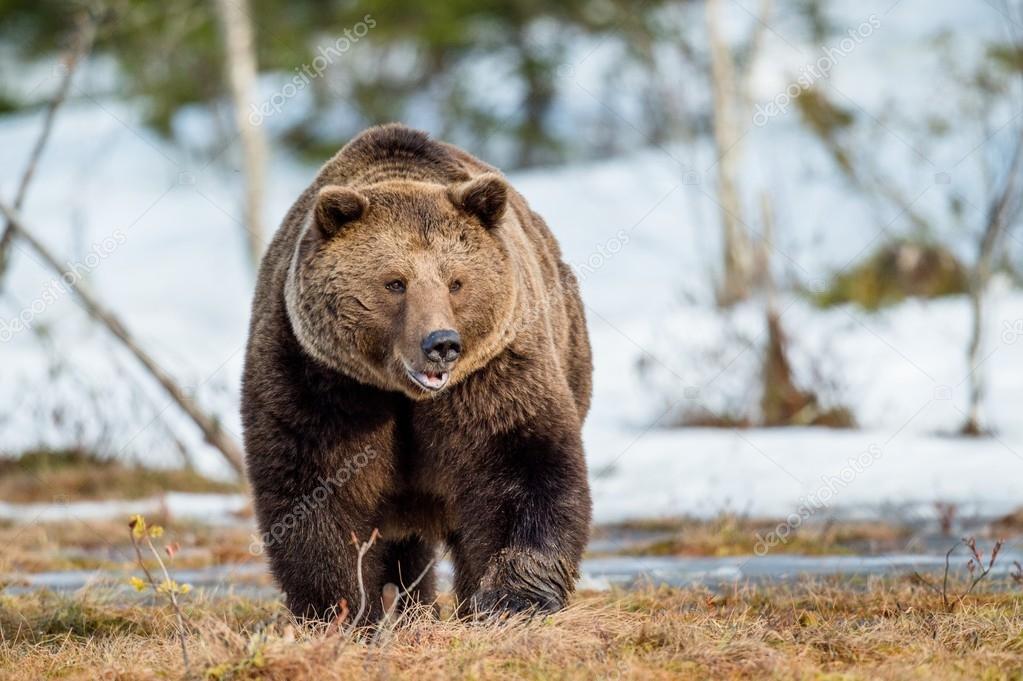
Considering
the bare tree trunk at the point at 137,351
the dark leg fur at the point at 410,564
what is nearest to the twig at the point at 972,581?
the dark leg fur at the point at 410,564

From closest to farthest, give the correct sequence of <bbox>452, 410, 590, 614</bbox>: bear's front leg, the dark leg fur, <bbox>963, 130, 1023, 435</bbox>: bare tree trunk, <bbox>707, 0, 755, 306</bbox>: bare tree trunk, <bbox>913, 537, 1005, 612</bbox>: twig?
<bbox>452, 410, 590, 614</bbox>: bear's front leg < <bbox>913, 537, 1005, 612</bbox>: twig < the dark leg fur < <bbox>963, 130, 1023, 435</bbox>: bare tree trunk < <bbox>707, 0, 755, 306</bbox>: bare tree trunk

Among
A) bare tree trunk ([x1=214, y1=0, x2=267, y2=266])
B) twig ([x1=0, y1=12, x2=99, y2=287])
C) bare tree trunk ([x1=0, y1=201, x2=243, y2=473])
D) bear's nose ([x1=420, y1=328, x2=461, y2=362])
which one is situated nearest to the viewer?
bear's nose ([x1=420, y1=328, x2=461, y2=362])

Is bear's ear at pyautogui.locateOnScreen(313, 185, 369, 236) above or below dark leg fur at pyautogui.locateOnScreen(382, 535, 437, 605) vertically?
above

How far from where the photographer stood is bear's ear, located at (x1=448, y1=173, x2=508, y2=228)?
5.40 m

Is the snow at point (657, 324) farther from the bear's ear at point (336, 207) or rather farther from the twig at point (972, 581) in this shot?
the bear's ear at point (336, 207)

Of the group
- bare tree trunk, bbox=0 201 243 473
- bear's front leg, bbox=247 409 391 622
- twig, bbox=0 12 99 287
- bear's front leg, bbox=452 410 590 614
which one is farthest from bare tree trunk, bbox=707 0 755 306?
bear's front leg, bbox=247 409 391 622

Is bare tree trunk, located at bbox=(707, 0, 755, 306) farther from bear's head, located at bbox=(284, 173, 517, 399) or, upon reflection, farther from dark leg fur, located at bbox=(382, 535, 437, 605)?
bear's head, located at bbox=(284, 173, 517, 399)

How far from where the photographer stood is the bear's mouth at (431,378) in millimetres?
4969

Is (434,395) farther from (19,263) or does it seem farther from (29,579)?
(19,263)

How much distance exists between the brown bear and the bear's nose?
0.23m

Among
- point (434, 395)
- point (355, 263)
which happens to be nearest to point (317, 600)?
point (434, 395)

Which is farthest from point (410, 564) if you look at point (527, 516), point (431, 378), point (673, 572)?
point (431, 378)

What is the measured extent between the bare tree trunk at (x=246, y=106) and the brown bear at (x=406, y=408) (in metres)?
12.5

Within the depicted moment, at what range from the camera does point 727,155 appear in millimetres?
20219
